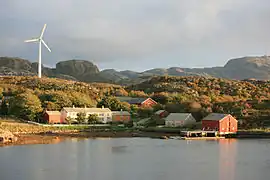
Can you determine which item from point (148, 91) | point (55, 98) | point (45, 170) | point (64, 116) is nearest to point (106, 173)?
point (45, 170)

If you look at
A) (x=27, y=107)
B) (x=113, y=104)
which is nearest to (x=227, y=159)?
(x=27, y=107)

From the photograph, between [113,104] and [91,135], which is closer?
[91,135]

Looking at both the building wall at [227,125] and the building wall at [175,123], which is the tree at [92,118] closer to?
the building wall at [175,123]

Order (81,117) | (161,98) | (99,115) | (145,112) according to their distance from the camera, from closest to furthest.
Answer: (81,117) → (99,115) → (145,112) → (161,98)

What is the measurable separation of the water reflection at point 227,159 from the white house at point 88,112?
730 inches

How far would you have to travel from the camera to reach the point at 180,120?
178 ft

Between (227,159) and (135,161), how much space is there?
22.2 feet

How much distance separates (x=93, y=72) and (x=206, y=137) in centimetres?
14473

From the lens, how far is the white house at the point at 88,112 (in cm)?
5559

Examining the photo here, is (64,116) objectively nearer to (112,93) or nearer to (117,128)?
(117,128)

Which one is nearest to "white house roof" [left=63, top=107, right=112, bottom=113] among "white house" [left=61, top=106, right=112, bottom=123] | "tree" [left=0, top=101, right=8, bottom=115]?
"white house" [left=61, top=106, right=112, bottom=123]

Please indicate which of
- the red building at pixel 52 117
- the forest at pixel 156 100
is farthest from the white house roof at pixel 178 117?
the red building at pixel 52 117

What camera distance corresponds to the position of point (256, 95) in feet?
260

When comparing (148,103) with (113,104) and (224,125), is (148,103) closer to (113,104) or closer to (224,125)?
(113,104)
